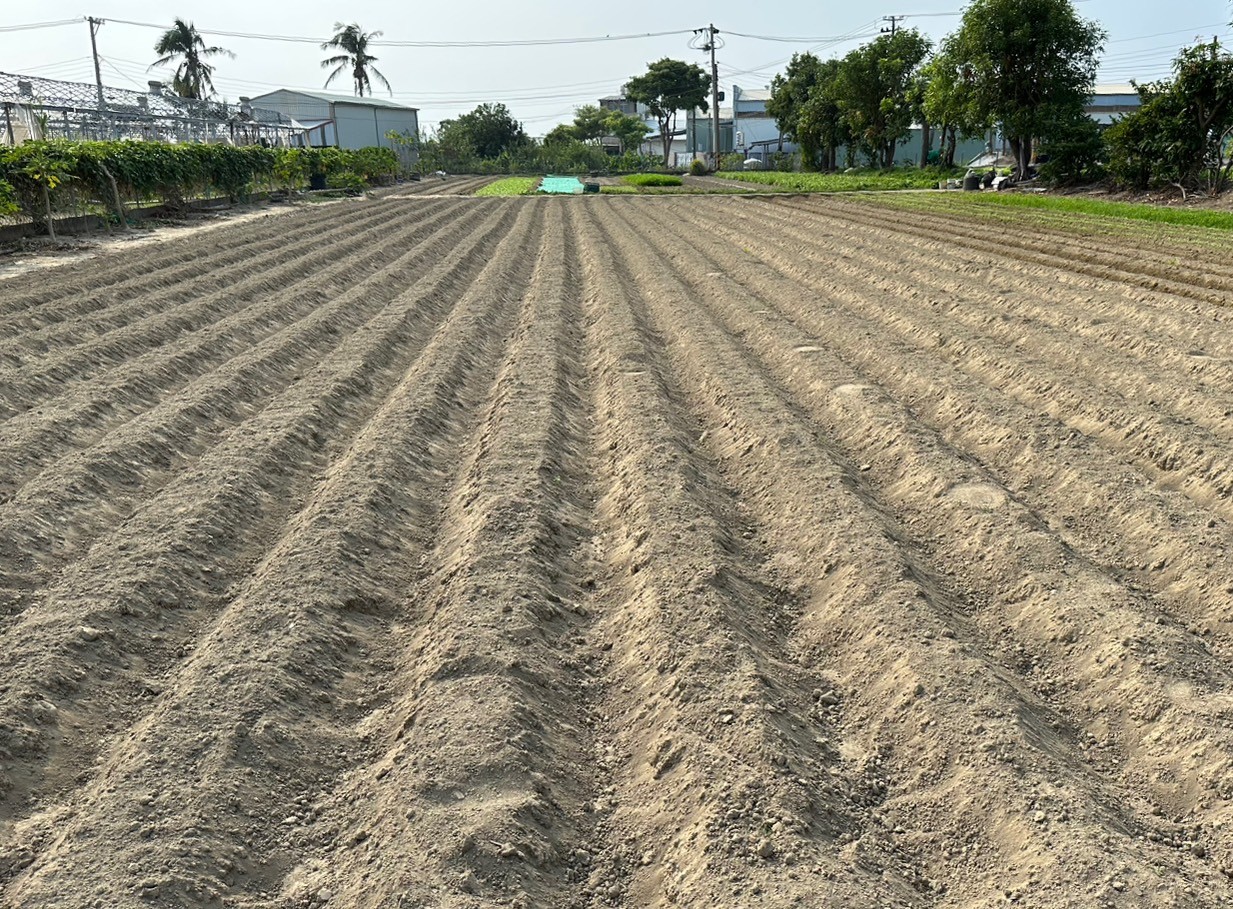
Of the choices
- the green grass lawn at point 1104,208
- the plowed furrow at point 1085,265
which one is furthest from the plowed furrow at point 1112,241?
the green grass lawn at point 1104,208

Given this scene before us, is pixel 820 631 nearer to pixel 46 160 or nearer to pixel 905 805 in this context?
pixel 905 805

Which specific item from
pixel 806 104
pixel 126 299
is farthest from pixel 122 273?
pixel 806 104

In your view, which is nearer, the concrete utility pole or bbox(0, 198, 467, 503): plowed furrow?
bbox(0, 198, 467, 503): plowed furrow

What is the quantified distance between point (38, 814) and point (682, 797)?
1.88 meters

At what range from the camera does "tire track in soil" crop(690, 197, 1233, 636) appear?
13.3 feet

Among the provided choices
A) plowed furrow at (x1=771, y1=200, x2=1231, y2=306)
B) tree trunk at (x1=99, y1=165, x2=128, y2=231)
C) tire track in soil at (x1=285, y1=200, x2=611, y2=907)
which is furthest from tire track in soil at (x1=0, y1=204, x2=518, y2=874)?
tree trunk at (x1=99, y1=165, x2=128, y2=231)

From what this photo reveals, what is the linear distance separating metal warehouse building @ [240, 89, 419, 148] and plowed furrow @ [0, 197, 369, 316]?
46.0 meters

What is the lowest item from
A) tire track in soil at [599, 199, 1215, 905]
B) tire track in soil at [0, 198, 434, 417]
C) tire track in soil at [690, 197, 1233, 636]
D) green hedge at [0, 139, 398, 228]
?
tire track in soil at [599, 199, 1215, 905]

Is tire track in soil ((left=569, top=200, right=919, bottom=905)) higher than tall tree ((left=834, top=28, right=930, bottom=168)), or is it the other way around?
tall tree ((left=834, top=28, right=930, bottom=168))

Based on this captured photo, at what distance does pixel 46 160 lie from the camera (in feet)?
51.6

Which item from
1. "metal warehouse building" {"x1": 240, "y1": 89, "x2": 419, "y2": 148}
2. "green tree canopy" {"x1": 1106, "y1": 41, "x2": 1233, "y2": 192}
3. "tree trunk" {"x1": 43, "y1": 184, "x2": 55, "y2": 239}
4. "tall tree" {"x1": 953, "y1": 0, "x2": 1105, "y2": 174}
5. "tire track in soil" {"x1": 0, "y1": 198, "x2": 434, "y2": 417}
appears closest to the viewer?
"tire track in soil" {"x1": 0, "y1": 198, "x2": 434, "y2": 417}

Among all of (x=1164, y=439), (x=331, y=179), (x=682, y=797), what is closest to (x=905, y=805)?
(x=682, y=797)

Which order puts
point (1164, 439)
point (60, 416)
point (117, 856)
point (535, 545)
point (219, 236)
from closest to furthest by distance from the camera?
point (117, 856) < point (535, 545) < point (1164, 439) < point (60, 416) < point (219, 236)

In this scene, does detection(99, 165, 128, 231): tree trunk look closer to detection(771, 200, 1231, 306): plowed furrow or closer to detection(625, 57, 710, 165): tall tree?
detection(771, 200, 1231, 306): plowed furrow
